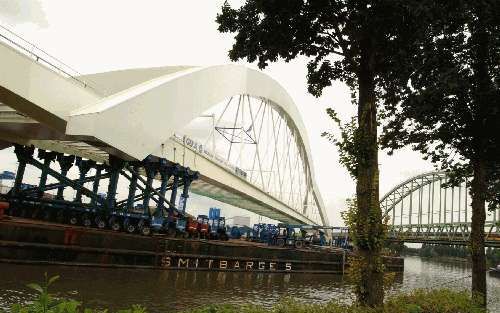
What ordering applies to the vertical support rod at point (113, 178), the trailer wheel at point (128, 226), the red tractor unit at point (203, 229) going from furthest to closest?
1. the red tractor unit at point (203, 229)
2. the vertical support rod at point (113, 178)
3. the trailer wheel at point (128, 226)

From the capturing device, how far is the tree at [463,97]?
1319 cm

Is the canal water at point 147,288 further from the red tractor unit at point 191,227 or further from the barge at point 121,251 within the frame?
the red tractor unit at point 191,227

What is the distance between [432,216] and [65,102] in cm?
9499

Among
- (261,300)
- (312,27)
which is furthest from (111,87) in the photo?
(312,27)

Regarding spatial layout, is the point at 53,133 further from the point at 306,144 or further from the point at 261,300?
the point at 306,144

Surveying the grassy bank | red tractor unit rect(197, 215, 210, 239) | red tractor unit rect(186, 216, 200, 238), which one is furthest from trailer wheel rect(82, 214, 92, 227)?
the grassy bank

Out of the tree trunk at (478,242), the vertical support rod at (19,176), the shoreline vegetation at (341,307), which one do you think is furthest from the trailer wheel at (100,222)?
the tree trunk at (478,242)

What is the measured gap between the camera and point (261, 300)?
63.2 ft

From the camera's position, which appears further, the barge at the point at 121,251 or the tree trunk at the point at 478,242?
the barge at the point at 121,251

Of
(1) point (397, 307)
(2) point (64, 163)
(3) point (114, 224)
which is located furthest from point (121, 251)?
(1) point (397, 307)

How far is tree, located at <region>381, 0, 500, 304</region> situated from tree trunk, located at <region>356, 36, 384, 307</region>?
205 cm

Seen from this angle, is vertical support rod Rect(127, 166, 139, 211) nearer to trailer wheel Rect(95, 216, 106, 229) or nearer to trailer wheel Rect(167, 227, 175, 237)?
trailer wheel Rect(95, 216, 106, 229)

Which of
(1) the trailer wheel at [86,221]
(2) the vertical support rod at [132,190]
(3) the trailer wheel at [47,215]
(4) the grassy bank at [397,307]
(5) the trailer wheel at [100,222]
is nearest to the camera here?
(4) the grassy bank at [397,307]

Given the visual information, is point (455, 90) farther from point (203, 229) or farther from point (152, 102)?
point (203, 229)
